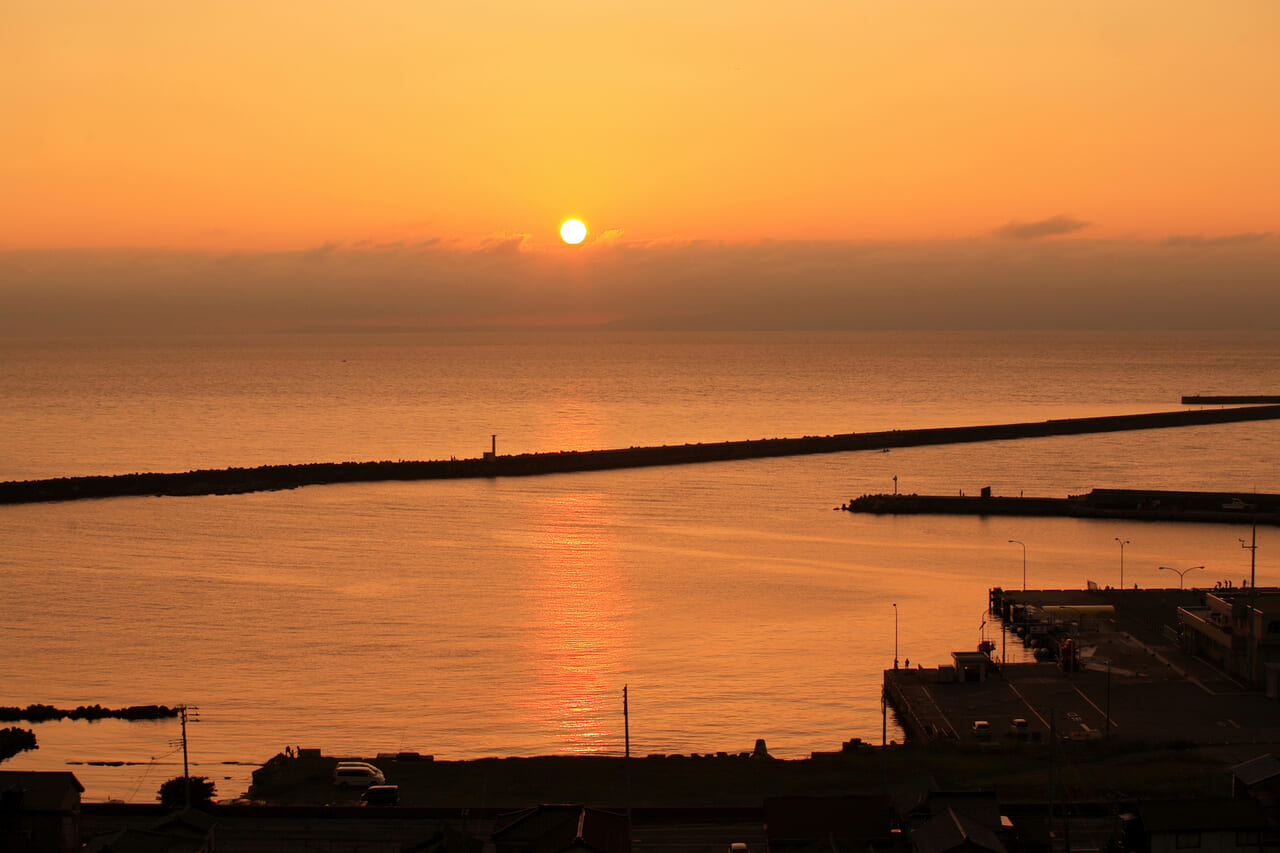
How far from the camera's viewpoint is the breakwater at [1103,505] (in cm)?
4047

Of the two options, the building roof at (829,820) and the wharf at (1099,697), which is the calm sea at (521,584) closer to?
the wharf at (1099,697)

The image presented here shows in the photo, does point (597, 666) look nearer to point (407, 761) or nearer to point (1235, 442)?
point (407, 761)

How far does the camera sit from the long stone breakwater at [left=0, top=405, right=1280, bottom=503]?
45.7 meters

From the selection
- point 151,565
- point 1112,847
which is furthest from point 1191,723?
point 151,565

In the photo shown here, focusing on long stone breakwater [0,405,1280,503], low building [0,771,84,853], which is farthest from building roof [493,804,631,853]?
long stone breakwater [0,405,1280,503]

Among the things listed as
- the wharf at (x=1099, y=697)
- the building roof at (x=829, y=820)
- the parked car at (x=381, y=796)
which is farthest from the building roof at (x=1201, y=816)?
the parked car at (x=381, y=796)

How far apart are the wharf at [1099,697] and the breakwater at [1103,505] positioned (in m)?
16.6

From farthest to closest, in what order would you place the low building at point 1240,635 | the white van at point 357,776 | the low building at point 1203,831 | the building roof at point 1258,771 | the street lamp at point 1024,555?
the street lamp at point 1024,555, the low building at point 1240,635, the white van at point 357,776, the building roof at point 1258,771, the low building at point 1203,831

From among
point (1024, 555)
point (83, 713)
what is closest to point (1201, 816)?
point (83, 713)

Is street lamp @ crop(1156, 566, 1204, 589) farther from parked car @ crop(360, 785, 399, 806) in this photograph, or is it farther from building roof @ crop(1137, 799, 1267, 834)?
parked car @ crop(360, 785, 399, 806)

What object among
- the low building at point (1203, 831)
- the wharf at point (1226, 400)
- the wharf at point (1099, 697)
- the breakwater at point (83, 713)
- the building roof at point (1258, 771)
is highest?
the wharf at point (1226, 400)

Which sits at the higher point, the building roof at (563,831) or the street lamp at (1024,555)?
the building roof at (563,831)

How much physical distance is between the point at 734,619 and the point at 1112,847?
13.2 metres

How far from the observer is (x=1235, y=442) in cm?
6353
